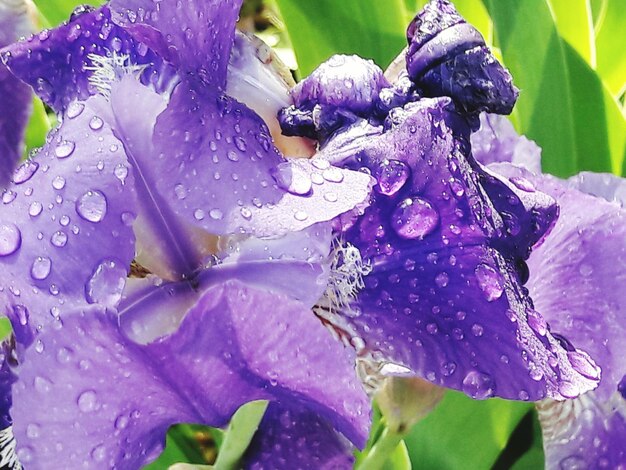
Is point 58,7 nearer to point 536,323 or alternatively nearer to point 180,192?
point 180,192

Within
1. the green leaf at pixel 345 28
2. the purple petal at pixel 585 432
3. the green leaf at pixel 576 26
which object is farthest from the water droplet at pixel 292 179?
the green leaf at pixel 576 26

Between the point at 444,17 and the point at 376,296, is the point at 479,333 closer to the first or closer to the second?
the point at 376,296

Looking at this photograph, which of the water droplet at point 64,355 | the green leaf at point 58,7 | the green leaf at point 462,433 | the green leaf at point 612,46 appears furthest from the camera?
the green leaf at point 612,46

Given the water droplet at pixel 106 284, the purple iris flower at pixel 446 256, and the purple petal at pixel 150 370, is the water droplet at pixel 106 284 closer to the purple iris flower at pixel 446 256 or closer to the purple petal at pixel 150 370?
the purple petal at pixel 150 370

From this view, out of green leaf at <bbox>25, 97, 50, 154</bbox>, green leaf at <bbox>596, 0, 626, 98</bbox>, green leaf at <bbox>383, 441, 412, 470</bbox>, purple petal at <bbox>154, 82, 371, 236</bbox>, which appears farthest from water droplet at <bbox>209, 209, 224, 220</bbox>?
green leaf at <bbox>596, 0, 626, 98</bbox>

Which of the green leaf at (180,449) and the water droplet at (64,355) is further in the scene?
the green leaf at (180,449)

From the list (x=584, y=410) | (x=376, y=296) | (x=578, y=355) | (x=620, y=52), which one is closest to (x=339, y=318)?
(x=376, y=296)

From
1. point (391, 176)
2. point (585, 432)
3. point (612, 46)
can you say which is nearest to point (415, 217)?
point (391, 176)

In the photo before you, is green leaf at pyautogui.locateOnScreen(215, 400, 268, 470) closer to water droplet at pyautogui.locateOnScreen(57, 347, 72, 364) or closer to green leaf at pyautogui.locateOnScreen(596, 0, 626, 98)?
water droplet at pyautogui.locateOnScreen(57, 347, 72, 364)
